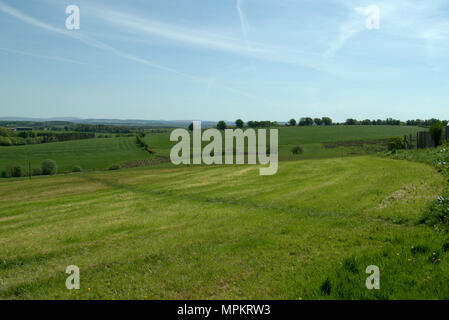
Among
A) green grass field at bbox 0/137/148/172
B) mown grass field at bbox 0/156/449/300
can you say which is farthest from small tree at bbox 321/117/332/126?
mown grass field at bbox 0/156/449/300

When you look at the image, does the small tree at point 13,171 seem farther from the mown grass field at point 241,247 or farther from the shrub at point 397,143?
the shrub at point 397,143

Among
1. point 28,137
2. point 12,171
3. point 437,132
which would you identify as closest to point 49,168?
point 12,171

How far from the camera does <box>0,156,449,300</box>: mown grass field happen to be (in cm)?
545

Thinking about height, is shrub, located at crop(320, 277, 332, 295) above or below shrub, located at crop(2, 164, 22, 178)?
above

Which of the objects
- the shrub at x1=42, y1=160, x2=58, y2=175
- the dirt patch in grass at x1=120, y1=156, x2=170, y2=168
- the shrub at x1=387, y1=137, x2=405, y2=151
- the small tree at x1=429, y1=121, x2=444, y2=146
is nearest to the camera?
the small tree at x1=429, y1=121, x2=444, y2=146

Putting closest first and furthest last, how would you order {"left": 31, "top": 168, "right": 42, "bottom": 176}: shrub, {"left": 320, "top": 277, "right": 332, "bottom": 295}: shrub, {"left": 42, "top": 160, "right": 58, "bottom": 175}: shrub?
{"left": 320, "top": 277, "right": 332, "bottom": 295}: shrub
{"left": 31, "top": 168, "right": 42, "bottom": 176}: shrub
{"left": 42, "top": 160, "right": 58, "bottom": 175}: shrub

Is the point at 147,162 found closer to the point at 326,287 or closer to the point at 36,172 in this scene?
the point at 36,172

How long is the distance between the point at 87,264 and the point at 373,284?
6519mm

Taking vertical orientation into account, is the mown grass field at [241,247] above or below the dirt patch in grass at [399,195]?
below

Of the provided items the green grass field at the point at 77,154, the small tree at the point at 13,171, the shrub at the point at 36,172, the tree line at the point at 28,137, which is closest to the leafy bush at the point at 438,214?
the green grass field at the point at 77,154

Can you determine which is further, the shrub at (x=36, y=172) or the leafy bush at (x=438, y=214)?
the shrub at (x=36, y=172)

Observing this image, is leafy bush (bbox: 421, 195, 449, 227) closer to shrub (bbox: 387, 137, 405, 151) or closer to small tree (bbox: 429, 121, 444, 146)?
small tree (bbox: 429, 121, 444, 146)

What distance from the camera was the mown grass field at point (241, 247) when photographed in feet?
17.9

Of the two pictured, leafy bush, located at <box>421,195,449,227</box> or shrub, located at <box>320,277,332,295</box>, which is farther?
leafy bush, located at <box>421,195,449,227</box>
